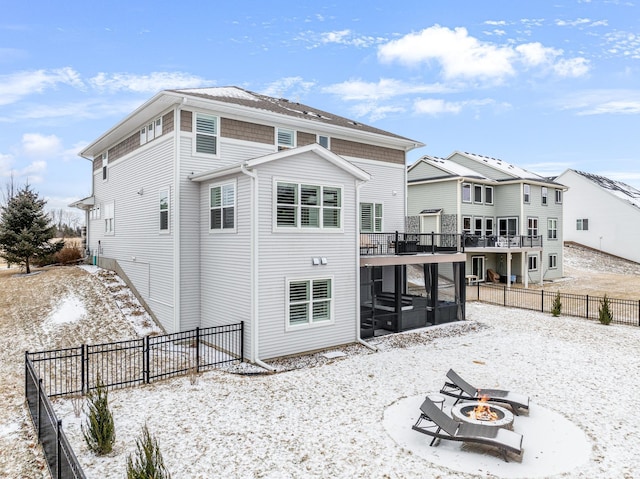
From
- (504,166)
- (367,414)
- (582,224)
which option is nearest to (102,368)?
(367,414)

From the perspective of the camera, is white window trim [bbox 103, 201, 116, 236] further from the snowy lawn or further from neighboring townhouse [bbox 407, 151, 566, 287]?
neighboring townhouse [bbox 407, 151, 566, 287]

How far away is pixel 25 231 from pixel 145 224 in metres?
11.0

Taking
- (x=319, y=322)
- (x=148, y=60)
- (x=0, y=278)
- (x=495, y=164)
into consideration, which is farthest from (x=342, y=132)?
(x=495, y=164)

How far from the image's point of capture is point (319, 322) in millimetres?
12836

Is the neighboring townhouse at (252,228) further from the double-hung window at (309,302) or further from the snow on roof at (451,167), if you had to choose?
the snow on roof at (451,167)

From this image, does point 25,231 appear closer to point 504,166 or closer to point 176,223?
point 176,223

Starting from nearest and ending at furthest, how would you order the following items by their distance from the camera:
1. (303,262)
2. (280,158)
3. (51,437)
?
(51,437), (280,158), (303,262)

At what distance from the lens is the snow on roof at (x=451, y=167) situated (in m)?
30.9

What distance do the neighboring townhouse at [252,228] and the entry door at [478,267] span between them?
48.5 feet

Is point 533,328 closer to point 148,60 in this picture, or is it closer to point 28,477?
point 28,477

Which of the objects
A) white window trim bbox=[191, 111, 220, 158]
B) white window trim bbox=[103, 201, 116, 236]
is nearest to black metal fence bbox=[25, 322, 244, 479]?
white window trim bbox=[191, 111, 220, 158]

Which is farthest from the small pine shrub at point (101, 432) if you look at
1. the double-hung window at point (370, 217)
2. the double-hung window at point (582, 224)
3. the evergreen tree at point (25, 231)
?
the double-hung window at point (582, 224)

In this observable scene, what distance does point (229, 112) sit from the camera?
14477mm

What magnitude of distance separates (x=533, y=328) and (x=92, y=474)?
623 inches
